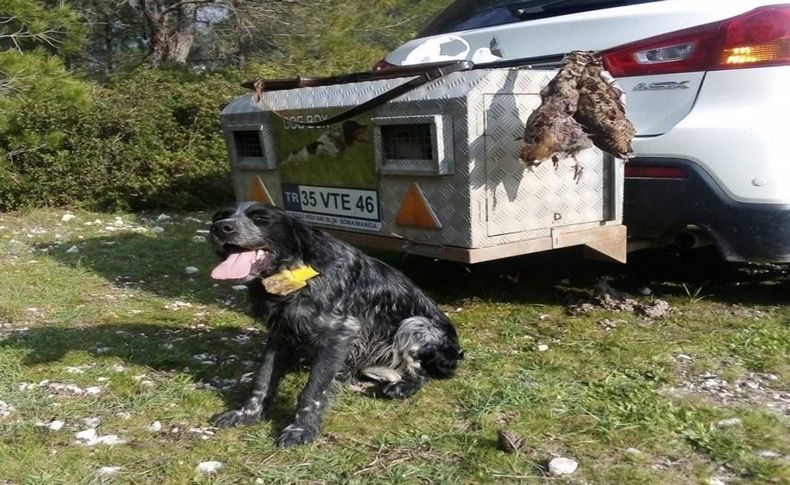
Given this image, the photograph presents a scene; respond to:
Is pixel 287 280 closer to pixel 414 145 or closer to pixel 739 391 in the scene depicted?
pixel 414 145

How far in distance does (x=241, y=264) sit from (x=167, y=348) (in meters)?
1.46

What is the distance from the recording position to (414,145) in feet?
14.8

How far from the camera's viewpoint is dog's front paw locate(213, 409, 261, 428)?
3510 mm

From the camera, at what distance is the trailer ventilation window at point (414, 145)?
4.23 metres

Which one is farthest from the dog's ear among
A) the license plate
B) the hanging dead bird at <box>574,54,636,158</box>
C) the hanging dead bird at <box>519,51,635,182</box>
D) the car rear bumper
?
the car rear bumper

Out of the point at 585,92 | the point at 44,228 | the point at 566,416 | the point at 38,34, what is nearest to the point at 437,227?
the point at 585,92

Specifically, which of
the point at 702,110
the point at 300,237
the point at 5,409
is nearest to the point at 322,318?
the point at 300,237

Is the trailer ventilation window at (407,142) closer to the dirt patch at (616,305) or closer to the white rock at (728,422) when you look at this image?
the dirt patch at (616,305)

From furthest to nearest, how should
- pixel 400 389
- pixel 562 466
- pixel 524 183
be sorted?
pixel 524 183
pixel 400 389
pixel 562 466

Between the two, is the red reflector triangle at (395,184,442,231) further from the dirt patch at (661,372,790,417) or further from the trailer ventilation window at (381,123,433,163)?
the dirt patch at (661,372,790,417)

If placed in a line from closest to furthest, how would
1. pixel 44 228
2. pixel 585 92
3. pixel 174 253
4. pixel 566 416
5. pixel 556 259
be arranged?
pixel 566 416 < pixel 585 92 < pixel 556 259 < pixel 174 253 < pixel 44 228

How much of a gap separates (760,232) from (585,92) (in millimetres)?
1315

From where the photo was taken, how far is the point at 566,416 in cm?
342

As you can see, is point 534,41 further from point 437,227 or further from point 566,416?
point 566,416
